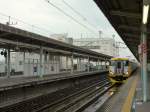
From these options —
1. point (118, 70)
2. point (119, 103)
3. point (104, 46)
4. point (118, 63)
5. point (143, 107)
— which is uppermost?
point (104, 46)

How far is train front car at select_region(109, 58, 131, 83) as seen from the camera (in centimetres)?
2958

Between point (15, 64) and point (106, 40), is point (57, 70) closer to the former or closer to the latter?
point (15, 64)

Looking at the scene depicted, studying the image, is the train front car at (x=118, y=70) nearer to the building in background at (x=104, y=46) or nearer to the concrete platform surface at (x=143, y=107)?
the concrete platform surface at (x=143, y=107)

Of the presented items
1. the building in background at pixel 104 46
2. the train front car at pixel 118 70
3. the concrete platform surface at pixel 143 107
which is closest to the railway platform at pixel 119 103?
the concrete platform surface at pixel 143 107

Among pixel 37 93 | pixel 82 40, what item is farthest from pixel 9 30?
pixel 82 40

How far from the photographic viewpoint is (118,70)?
29672 mm

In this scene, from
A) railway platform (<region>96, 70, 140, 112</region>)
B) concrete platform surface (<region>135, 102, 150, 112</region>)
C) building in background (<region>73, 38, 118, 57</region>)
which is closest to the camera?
concrete platform surface (<region>135, 102, 150, 112</region>)

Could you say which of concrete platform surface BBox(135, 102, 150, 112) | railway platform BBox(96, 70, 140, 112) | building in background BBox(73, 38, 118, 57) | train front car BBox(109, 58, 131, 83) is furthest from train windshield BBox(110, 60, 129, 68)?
building in background BBox(73, 38, 118, 57)

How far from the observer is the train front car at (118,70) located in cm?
2958

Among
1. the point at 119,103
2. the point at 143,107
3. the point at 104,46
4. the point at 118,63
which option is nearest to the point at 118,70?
the point at 118,63

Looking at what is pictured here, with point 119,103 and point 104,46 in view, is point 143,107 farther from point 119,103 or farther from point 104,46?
point 104,46

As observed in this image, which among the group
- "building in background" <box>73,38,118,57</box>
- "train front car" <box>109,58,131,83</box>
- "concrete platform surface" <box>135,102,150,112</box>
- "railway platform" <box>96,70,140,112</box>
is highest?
"building in background" <box>73,38,118,57</box>

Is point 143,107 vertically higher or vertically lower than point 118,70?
lower

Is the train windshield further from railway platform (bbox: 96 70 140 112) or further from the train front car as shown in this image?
railway platform (bbox: 96 70 140 112)
